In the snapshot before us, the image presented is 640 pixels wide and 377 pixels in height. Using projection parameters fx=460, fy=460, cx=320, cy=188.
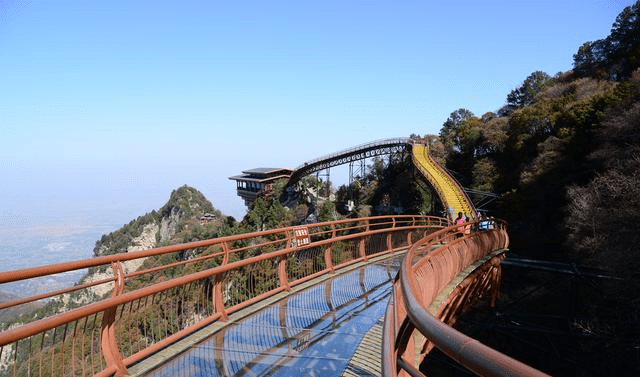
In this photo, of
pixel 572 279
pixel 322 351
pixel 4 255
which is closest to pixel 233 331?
pixel 322 351

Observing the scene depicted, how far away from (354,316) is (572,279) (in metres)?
15.1

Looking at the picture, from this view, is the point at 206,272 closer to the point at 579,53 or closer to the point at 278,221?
the point at 278,221

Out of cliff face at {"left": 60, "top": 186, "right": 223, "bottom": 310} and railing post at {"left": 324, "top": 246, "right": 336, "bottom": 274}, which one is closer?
railing post at {"left": 324, "top": 246, "right": 336, "bottom": 274}

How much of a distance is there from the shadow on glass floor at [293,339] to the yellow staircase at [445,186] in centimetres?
2329

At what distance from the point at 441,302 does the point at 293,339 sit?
382 cm

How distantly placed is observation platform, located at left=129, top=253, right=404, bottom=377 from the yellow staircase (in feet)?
77.1

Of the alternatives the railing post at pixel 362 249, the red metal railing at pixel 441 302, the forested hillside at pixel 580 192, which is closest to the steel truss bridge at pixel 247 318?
the red metal railing at pixel 441 302

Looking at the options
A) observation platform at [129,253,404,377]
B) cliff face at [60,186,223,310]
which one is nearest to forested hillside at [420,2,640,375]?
observation platform at [129,253,404,377]

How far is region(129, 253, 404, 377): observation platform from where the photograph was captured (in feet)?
15.9

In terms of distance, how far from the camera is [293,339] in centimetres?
591

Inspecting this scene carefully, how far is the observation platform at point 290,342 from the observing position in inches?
191

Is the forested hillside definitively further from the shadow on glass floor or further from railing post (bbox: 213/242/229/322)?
railing post (bbox: 213/242/229/322)

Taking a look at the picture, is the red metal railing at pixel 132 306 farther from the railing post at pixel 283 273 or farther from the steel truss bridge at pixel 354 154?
the steel truss bridge at pixel 354 154

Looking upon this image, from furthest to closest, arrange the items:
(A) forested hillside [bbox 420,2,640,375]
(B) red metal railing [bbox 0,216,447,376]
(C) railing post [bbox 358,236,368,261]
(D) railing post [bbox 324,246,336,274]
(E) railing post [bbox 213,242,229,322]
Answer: (A) forested hillside [bbox 420,2,640,375]
(C) railing post [bbox 358,236,368,261]
(D) railing post [bbox 324,246,336,274]
(E) railing post [bbox 213,242,229,322]
(B) red metal railing [bbox 0,216,447,376]
